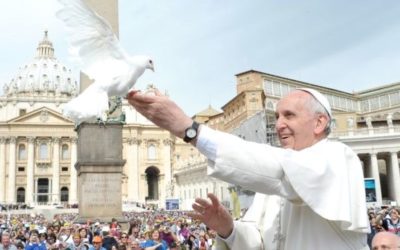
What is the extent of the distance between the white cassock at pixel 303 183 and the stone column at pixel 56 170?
90326 millimetres

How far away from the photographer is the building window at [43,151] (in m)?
88.9

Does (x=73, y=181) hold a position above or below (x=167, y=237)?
above

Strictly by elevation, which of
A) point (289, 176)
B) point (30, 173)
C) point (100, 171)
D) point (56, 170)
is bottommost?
point (289, 176)

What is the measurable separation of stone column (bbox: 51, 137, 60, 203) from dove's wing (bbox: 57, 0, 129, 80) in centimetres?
8970

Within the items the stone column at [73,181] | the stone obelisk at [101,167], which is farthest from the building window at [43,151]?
the stone obelisk at [101,167]

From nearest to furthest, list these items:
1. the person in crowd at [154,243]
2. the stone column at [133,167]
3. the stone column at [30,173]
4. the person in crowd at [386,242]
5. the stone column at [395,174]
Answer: the person in crowd at [386,242] → the person in crowd at [154,243] → the stone column at [395,174] → the stone column at [30,173] → the stone column at [133,167]

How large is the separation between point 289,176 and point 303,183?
0.05 meters

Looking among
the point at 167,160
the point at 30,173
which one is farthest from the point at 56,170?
the point at 167,160

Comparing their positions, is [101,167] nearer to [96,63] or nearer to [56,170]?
[96,63]

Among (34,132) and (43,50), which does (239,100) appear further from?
(43,50)

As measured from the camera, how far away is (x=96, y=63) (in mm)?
2156

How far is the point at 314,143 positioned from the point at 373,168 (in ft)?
156

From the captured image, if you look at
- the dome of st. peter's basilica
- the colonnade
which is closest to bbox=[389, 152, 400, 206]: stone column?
the colonnade

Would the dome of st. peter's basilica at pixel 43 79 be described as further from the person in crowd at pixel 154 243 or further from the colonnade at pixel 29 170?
the person in crowd at pixel 154 243
